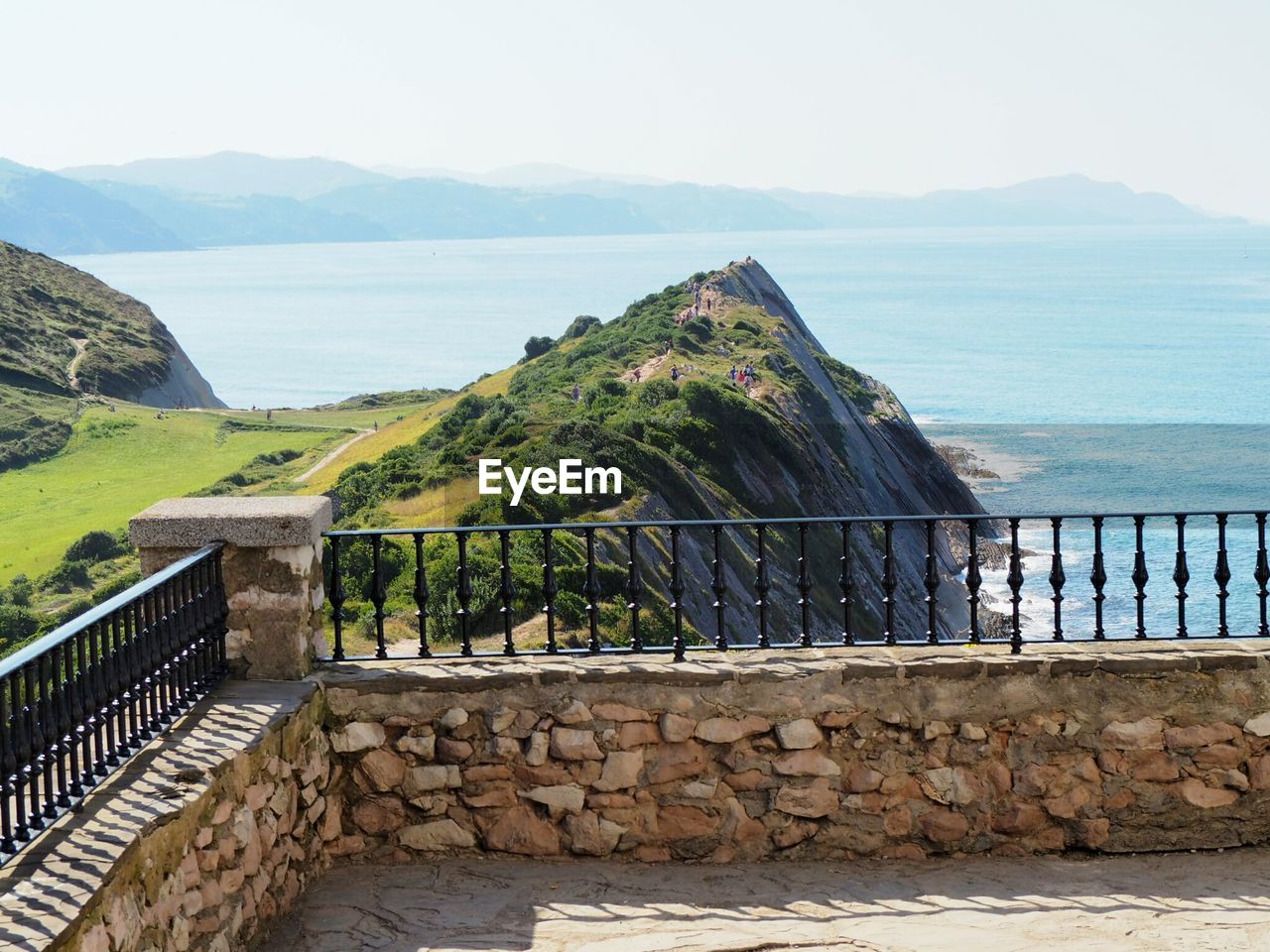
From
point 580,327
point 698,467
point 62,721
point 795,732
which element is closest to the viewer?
point 62,721

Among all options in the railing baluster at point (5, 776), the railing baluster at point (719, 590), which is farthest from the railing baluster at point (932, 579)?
the railing baluster at point (5, 776)

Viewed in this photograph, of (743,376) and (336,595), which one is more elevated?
(743,376)

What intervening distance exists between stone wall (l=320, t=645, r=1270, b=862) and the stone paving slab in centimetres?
13

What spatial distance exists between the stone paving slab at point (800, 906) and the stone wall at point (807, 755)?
13cm

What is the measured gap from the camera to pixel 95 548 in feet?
138

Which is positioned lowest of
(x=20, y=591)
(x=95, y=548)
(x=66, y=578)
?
(x=20, y=591)

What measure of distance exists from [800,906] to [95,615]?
3.24m

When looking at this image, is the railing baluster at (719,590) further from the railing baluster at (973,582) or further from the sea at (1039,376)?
the sea at (1039,376)

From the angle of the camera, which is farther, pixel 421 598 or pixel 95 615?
pixel 421 598

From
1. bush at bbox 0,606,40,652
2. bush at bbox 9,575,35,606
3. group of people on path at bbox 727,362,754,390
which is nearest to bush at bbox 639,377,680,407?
group of people on path at bbox 727,362,754,390

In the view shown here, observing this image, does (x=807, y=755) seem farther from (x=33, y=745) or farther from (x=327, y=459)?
(x=327, y=459)

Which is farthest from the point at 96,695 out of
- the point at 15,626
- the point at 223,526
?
the point at 15,626

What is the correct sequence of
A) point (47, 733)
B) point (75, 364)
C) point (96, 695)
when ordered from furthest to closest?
point (75, 364), point (96, 695), point (47, 733)

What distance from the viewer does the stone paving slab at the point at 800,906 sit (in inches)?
266
